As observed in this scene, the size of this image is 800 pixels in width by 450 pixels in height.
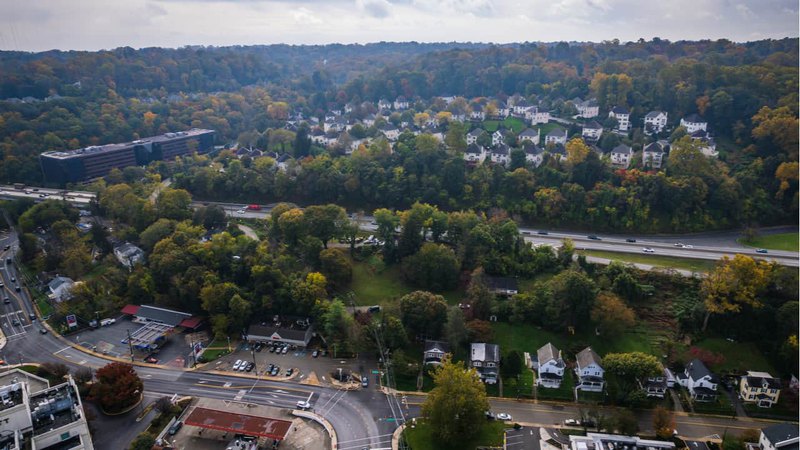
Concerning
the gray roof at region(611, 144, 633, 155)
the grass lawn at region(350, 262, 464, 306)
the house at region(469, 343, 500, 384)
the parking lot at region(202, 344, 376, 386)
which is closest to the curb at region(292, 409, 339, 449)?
the parking lot at region(202, 344, 376, 386)

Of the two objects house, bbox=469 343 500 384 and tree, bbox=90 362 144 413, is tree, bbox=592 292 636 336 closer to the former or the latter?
house, bbox=469 343 500 384

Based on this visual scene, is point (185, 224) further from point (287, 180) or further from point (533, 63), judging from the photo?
point (533, 63)

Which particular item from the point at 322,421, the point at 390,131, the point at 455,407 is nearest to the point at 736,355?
the point at 455,407

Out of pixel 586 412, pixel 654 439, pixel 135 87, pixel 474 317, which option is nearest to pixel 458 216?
pixel 474 317

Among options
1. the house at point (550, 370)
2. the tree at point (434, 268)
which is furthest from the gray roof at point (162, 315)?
the house at point (550, 370)

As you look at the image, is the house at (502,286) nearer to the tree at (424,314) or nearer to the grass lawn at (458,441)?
the tree at (424,314)

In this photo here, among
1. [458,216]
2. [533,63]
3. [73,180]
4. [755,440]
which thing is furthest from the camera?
[533,63]
